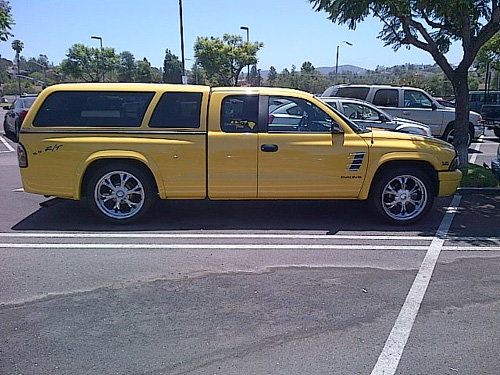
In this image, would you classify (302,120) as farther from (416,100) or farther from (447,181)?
(416,100)

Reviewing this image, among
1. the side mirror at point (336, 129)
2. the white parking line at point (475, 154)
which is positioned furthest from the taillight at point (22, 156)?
the white parking line at point (475, 154)

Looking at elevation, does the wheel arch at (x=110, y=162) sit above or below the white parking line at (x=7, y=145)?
above

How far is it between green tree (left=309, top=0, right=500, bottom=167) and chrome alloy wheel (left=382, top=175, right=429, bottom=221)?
342cm

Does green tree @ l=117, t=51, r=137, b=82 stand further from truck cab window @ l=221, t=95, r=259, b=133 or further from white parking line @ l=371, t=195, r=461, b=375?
white parking line @ l=371, t=195, r=461, b=375

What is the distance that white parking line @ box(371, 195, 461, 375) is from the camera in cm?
344

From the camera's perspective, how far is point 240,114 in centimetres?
666

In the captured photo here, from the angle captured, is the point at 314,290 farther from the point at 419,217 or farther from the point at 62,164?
the point at 62,164

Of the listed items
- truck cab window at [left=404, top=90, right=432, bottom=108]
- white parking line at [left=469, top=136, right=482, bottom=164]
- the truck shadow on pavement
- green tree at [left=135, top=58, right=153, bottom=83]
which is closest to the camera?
the truck shadow on pavement

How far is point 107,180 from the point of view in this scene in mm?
6676

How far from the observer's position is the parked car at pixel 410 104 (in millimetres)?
15438

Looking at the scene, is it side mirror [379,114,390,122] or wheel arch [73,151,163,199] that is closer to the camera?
wheel arch [73,151,163,199]

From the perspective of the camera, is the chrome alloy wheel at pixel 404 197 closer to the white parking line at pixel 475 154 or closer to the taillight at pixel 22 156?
the taillight at pixel 22 156

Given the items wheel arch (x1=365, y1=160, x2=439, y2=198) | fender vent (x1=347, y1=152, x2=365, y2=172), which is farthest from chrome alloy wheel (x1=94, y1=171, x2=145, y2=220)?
wheel arch (x1=365, y1=160, x2=439, y2=198)

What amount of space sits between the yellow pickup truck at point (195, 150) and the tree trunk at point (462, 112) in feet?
12.4
